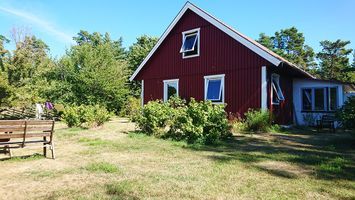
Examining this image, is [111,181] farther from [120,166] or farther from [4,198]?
[4,198]

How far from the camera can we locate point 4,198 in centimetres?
447

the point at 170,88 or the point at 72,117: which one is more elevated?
the point at 170,88

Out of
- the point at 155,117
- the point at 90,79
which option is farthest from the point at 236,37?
the point at 90,79

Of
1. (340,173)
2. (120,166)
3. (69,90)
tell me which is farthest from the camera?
(69,90)

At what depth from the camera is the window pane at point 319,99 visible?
17688 millimetres

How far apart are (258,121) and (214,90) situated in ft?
13.8

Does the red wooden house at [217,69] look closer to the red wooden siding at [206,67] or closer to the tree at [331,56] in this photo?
the red wooden siding at [206,67]

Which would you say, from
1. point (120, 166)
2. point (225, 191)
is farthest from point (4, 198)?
point (225, 191)

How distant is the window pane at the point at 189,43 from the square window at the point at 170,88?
2075 mm

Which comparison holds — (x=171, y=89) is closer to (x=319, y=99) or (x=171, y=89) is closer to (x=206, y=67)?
(x=206, y=67)

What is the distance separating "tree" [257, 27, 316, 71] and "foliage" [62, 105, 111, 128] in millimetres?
52252

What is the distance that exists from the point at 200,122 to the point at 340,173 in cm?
483

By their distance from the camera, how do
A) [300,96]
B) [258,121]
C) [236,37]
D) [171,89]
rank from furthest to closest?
[171,89], [300,96], [236,37], [258,121]

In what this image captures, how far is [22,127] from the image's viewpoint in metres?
7.25
